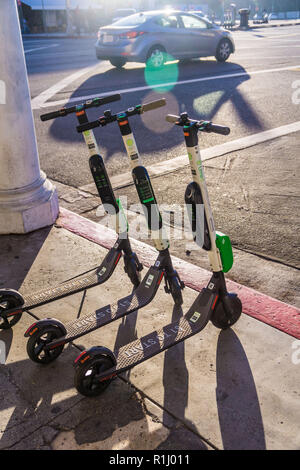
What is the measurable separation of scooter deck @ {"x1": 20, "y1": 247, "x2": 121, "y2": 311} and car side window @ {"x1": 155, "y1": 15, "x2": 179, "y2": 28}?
12177 mm

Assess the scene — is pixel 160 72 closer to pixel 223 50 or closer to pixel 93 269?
pixel 223 50

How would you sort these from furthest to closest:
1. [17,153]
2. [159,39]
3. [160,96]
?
[159,39], [160,96], [17,153]

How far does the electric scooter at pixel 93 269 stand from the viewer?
3.44 meters

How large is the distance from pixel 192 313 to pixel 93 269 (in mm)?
1079

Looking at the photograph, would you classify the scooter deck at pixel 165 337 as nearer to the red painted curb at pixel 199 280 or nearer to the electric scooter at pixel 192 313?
the electric scooter at pixel 192 313

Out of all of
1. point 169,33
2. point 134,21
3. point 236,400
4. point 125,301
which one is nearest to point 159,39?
point 169,33

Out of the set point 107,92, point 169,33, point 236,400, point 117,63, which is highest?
point 169,33

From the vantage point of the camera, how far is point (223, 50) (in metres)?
15.5

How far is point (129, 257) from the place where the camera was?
3.82 meters

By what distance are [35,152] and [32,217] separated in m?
0.66

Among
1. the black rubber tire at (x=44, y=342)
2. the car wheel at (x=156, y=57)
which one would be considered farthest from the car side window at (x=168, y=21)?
the black rubber tire at (x=44, y=342)

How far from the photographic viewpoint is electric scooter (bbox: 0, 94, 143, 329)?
3.44 metres

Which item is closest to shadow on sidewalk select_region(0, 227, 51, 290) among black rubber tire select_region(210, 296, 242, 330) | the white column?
the white column
